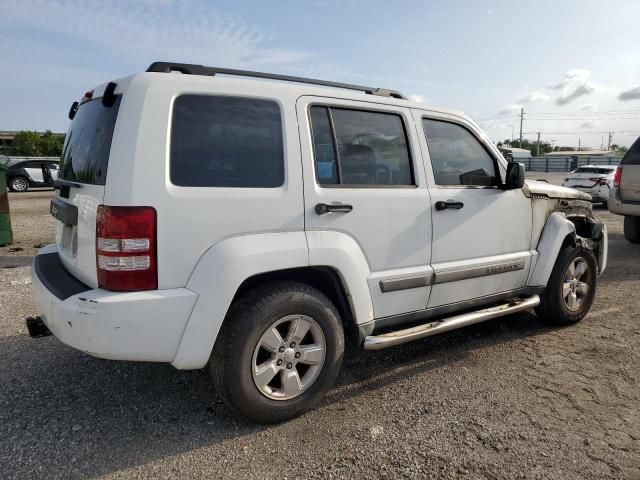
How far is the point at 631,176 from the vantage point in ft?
26.8

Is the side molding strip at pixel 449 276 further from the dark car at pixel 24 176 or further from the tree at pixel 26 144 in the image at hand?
the tree at pixel 26 144

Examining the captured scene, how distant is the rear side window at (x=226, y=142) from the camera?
2.52m

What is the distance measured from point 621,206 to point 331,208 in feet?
24.2

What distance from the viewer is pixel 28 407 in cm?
303

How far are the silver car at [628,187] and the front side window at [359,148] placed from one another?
6573 millimetres

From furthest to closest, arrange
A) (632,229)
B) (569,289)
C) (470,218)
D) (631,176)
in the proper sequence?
(632,229)
(631,176)
(569,289)
(470,218)

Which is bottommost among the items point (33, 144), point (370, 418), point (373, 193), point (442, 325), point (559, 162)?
point (370, 418)

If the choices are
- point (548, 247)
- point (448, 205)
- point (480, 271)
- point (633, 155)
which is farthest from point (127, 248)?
point (633, 155)

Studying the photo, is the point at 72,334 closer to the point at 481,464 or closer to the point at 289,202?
the point at 289,202

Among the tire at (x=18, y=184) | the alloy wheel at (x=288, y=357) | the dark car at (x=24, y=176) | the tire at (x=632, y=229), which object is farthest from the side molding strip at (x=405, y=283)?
the tire at (x=18, y=184)

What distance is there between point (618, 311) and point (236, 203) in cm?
427

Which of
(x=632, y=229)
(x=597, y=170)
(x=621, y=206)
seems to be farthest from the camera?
(x=597, y=170)

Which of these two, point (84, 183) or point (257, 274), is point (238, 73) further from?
point (257, 274)

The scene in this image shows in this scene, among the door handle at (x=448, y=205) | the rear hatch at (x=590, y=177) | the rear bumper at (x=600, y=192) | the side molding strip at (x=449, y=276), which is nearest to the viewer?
the side molding strip at (x=449, y=276)
